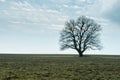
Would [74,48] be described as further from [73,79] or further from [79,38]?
[73,79]

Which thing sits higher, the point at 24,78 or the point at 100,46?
the point at 100,46

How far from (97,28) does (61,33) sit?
12747mm

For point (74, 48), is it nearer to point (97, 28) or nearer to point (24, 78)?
point (97, 28)

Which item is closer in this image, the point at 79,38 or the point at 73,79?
the point at 73,79

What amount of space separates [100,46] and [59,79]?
81806 mm

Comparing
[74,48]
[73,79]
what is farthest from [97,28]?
[73,79]

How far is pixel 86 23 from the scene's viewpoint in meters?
104

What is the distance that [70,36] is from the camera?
10256cm

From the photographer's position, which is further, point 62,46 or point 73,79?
point 62,46

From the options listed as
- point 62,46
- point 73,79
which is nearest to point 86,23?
point 62,46

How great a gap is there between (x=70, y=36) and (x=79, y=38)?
3.32 meters

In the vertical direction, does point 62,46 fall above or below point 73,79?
above

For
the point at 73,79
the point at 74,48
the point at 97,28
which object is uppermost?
the point at 97,28

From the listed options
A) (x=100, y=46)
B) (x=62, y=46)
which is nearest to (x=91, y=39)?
(x=100, y=46)
